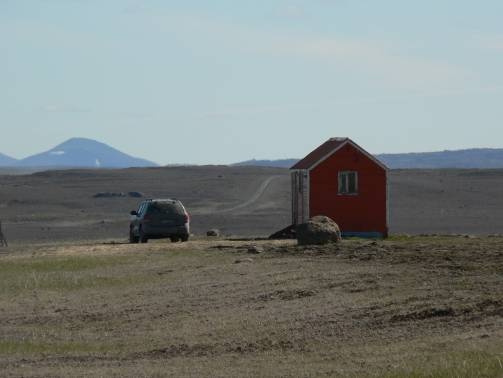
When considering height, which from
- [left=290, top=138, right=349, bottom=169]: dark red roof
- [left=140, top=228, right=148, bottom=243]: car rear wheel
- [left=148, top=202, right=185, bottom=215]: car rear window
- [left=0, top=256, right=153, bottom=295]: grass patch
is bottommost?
[left=0, top=256, right=153, bottom=295]: grass patch

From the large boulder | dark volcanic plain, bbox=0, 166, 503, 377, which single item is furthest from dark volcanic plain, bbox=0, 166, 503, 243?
dark volcanic plain, bbox=0, 166, 503, 377

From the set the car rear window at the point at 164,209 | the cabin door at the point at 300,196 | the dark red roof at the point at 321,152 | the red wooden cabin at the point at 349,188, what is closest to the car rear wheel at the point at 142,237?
the car rear window at the point at 164,209

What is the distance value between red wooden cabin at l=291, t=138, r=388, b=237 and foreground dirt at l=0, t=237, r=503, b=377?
10.7 m

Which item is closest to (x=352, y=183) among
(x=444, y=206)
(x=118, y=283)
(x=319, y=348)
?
(x=118, y=283)

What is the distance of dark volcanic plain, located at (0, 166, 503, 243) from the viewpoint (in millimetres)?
58375

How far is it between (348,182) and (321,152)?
5.02 ft

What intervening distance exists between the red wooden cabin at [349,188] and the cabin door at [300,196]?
0.07 meters

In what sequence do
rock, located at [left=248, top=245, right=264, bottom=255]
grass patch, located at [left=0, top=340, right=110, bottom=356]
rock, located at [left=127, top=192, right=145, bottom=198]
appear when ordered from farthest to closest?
rock, located at [left=127, top=192, right=145, bottom=198], rock, located at [left=248, top=245, right=264, bottom=255], grass patch, located at [left=0, top=340, right=110, bottom=356]

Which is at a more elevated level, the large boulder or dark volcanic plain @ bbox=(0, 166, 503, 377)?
the large boulder

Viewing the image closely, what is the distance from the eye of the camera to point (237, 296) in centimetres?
2208

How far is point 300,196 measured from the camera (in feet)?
144

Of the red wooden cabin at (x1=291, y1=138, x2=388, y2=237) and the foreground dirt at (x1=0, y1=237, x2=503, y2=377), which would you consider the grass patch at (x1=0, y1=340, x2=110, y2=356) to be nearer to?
the foreground dirt at (x1=0, y1=237, x2=503, y2=377)

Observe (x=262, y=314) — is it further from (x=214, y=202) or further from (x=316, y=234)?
(x=214, y=202)

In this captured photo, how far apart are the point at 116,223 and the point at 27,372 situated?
48.4m
